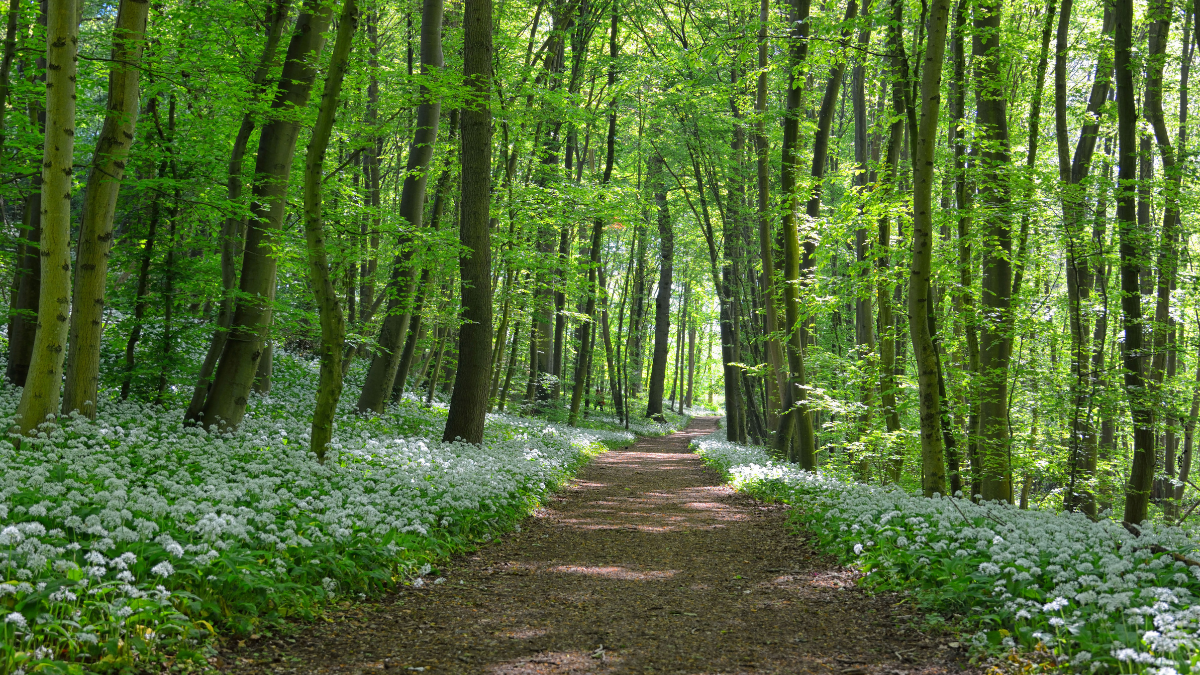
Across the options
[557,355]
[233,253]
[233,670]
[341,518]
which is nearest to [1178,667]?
[233,670]

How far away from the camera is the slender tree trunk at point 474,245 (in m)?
11.3

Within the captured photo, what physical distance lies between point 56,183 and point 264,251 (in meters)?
2.87

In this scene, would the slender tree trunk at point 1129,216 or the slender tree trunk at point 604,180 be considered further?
the slender tree trunk at point 604,180

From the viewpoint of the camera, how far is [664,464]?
1761 cm

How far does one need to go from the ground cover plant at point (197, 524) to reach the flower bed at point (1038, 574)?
3851 mm

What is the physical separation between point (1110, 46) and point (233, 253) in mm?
12682

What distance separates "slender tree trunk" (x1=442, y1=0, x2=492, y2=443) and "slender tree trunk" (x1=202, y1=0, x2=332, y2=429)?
7.98 feet

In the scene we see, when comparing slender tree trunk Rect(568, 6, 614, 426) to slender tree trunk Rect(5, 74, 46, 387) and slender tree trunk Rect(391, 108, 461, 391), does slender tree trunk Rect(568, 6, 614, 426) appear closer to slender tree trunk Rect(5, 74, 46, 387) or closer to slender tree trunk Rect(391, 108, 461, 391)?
slender tree trunk Rect(391, 108, 461, 391)

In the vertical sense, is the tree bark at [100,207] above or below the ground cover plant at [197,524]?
above

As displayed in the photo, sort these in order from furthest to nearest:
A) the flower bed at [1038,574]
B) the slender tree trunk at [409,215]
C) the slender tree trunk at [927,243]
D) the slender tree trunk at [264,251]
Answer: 1. the slender tree trunk at [409,215]
2. the slender tree trunk at [264,251]
3. the slender tree trunk at [927,243]
4. the flower bed at [1038,574]

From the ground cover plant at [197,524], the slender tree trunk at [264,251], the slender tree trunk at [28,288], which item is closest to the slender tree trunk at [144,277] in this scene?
the ground cover plant at [197,524]

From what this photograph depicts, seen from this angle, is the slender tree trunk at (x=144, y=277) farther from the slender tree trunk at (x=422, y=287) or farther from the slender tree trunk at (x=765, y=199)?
the slender tree trunk at (x=765, y=199)

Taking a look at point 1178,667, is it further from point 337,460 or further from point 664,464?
point 664,464

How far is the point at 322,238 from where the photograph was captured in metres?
7.86
